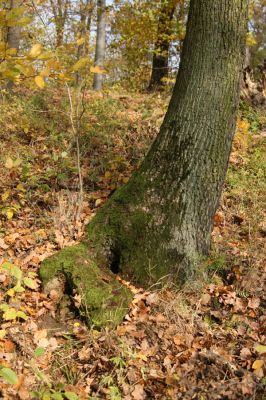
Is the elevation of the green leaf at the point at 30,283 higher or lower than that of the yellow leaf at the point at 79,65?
lower

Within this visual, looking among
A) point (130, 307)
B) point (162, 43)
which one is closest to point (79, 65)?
point (130, 307)

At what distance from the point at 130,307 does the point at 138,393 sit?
0.87 metres

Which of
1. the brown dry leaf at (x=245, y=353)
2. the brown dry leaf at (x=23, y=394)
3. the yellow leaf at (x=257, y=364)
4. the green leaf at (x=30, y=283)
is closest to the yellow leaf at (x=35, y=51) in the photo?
the green leaf at (x=30, y=283)

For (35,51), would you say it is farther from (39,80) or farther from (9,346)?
(9,346)

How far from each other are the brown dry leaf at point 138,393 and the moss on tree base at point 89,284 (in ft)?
2.02

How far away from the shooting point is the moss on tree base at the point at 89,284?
350 centimetres

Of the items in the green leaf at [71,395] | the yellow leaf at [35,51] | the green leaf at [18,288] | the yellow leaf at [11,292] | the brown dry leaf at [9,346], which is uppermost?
the yellow leaf at [35,51]

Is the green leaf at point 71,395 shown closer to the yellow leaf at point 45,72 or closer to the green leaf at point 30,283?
the green leaf at point 30,283

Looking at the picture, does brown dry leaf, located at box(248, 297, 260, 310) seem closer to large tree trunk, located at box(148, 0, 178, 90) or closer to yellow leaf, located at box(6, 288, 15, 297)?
yellow leaf, located at box(6, 288, 15, 297)

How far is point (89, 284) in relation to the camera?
12.0ft

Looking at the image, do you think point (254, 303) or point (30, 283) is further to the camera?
point (254, 303)

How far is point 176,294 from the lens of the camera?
3949mm

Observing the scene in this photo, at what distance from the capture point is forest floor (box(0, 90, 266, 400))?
3000 mm

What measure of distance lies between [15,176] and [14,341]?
280 cm
